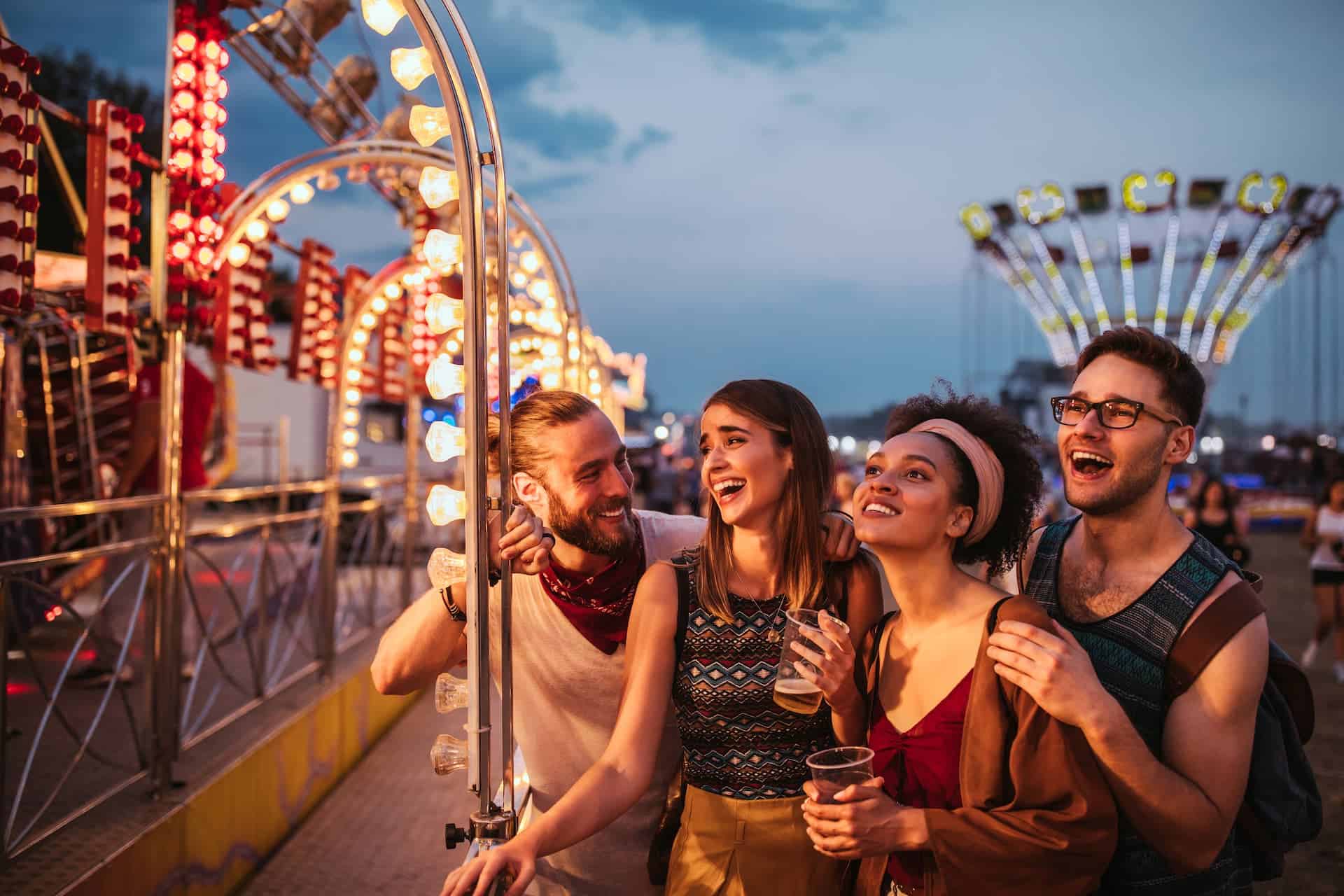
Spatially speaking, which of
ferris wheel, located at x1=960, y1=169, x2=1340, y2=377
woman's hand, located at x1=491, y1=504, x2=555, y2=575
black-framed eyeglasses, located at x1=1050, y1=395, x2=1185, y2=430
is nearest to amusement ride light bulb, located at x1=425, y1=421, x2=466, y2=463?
woman's hand, located at x1=491, y1=504, x2=555, y2=575

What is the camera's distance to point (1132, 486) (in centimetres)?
225

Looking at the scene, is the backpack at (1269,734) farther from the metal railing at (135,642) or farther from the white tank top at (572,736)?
the metal railing at (135,642)

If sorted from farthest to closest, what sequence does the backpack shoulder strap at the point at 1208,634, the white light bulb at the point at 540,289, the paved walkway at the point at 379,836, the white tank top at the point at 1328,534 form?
the white tank top at the point at 1328,534
the white light bulb at the point at 540,289
the paved walkway at the point at 379,836
the backpack shoulder strap at the point at 1208,634

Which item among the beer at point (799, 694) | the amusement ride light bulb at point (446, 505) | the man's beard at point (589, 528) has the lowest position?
the beer at point (799, 694)

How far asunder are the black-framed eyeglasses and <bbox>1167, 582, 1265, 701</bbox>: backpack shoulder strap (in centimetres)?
41

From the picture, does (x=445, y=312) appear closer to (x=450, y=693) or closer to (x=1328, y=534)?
(x=450, y=693)

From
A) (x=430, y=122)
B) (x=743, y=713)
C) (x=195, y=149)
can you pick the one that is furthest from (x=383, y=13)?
(x=195, y=149)

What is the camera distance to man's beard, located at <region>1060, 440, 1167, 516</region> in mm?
2240

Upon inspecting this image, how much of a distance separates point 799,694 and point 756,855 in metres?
0.51

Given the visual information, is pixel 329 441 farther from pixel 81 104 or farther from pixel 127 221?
pixel 81 104

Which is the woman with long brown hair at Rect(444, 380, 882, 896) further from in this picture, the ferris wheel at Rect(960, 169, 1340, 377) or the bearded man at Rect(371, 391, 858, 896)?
the ferris wheel at Rect(960, 169, 1340, 377)

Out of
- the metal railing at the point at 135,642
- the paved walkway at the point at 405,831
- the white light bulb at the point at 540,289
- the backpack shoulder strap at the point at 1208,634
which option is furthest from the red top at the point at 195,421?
the backpack shoulder strap at the point at 1208,634

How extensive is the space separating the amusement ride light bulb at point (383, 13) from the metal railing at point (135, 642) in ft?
7.12

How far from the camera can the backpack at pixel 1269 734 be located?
2057 millimetres
